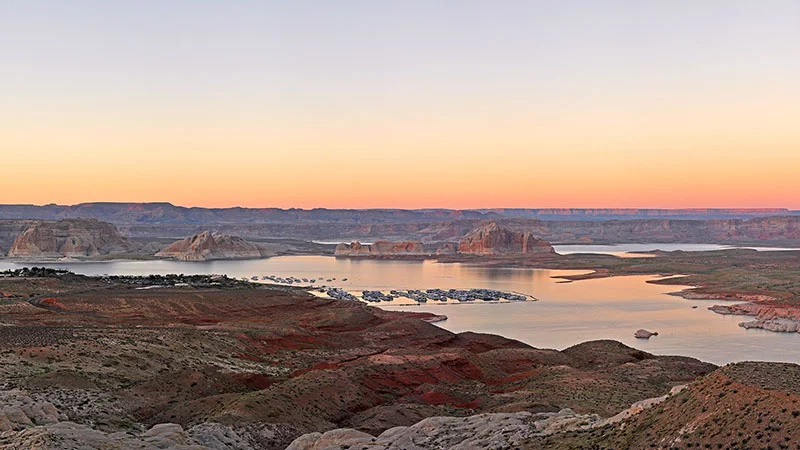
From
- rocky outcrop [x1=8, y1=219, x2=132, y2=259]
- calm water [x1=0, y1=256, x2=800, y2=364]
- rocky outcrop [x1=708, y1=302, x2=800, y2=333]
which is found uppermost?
rocky outcrop [x1=8, y1=219, x2=132, y2=259]

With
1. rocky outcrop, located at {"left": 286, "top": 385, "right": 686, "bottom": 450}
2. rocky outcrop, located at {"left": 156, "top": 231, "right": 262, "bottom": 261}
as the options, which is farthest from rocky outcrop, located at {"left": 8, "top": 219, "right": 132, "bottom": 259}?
rocky outcrop, located at {"left": 286, "top": 385, "right": 686, "bottom": 450}

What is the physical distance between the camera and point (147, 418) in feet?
90.4

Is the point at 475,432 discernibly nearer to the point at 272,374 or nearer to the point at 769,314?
the point at 272,374

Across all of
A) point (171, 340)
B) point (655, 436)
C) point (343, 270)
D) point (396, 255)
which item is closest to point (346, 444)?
point (655, 436)

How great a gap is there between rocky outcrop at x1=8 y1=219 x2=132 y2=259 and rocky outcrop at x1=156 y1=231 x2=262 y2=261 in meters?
16.6

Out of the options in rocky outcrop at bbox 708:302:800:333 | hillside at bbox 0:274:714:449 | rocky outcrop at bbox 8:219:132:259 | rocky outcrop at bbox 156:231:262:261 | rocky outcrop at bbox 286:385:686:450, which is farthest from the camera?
rocky outcrop at bbox 156:231:262:261

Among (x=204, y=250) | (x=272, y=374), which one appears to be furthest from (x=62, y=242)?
(x=272, y=374)

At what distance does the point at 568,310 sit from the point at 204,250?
405ft

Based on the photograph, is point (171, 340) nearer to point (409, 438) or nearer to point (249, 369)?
point (249, 369)

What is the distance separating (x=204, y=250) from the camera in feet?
615

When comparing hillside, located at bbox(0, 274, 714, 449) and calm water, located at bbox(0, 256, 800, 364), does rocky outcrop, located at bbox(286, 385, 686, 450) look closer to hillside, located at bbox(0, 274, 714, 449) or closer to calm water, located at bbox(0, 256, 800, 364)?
hillside, located at bbox(0, 274, 714, 449)

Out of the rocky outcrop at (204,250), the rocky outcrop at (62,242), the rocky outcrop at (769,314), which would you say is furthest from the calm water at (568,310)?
the rocky outcrop at (204,250)

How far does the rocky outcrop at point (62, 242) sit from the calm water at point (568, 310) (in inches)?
768

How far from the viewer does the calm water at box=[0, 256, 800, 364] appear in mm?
63406
